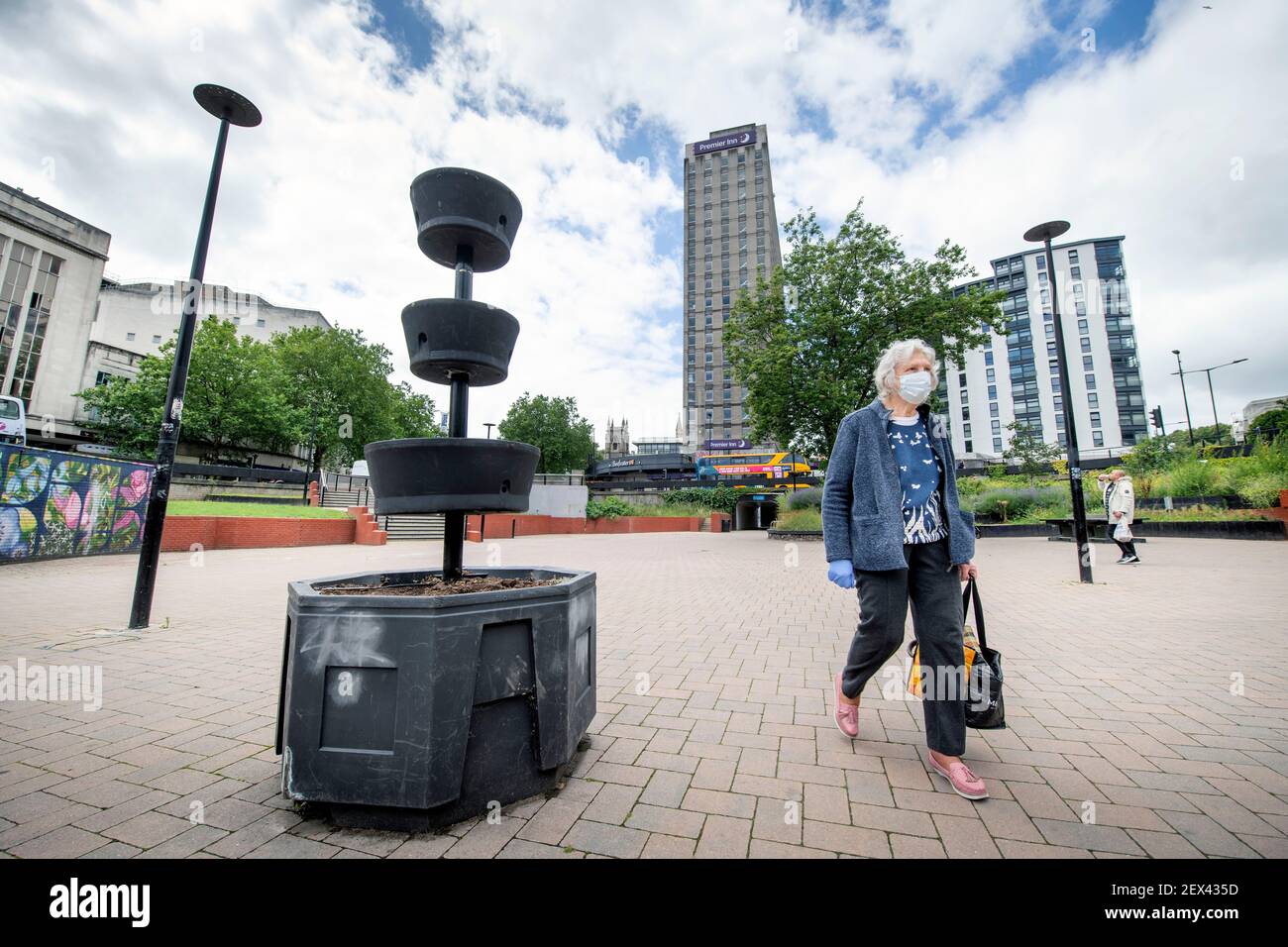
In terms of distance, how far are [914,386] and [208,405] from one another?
120ft

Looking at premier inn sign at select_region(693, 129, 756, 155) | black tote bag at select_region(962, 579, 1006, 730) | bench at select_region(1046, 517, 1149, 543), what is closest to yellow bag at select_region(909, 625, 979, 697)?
black tote bag at select_region(962, 579, 1006, 730)

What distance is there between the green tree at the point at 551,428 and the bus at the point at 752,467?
15369 mm

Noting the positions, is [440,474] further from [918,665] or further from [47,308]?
[47,308]

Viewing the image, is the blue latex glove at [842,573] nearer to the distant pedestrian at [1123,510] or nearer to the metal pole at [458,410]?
the metal pole at [458,410]

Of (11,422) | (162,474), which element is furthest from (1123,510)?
(11,422)

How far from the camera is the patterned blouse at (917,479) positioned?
2445 millimetres

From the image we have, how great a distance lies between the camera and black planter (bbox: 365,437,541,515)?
2.31 metres

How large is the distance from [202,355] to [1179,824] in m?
38.9

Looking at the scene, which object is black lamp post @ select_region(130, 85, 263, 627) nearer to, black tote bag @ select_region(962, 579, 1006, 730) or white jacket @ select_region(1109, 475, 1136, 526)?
black tote bag @ select_region(962, 579, 1006, 730)

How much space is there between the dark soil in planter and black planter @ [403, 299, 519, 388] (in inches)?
43.9

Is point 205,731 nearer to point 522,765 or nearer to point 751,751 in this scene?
point 522,765

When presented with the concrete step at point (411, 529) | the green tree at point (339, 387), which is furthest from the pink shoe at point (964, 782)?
the green tree at point (339, 387)
